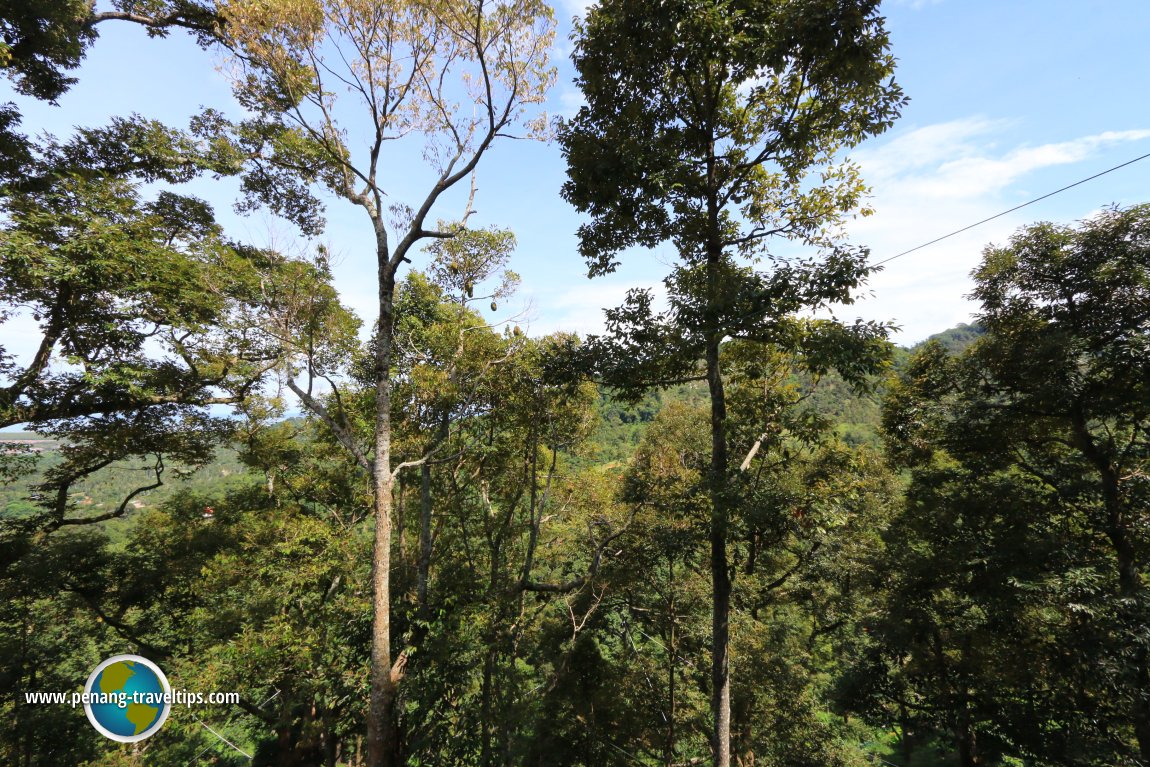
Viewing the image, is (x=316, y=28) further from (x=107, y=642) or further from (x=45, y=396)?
Result: (x=107, y=642)

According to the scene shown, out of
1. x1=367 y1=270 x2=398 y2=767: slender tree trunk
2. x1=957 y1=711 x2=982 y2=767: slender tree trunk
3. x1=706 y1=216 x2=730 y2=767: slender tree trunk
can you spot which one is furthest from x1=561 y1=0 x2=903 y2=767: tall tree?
x1=957 y1=711 x2=982 y2=767: slender tree trunk

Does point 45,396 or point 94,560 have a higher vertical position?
point 45,396

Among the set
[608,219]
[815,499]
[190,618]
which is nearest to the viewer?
[815,499]

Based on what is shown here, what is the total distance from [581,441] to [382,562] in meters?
5.39

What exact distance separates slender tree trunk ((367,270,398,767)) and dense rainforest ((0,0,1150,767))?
0.06m

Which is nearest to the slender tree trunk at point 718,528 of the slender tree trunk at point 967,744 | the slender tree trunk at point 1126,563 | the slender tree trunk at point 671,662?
the slender tree trunk at point 671,662

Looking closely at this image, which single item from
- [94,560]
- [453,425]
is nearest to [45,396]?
[94,560]

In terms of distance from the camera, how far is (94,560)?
10586mm

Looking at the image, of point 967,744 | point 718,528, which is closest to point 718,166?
point 718,528

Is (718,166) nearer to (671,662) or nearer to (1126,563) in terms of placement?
(1126,563)

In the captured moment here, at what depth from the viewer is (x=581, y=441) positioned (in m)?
10.4

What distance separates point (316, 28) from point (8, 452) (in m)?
10.1

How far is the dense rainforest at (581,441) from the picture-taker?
5.10 m

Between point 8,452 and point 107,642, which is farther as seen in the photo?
point 107,642
